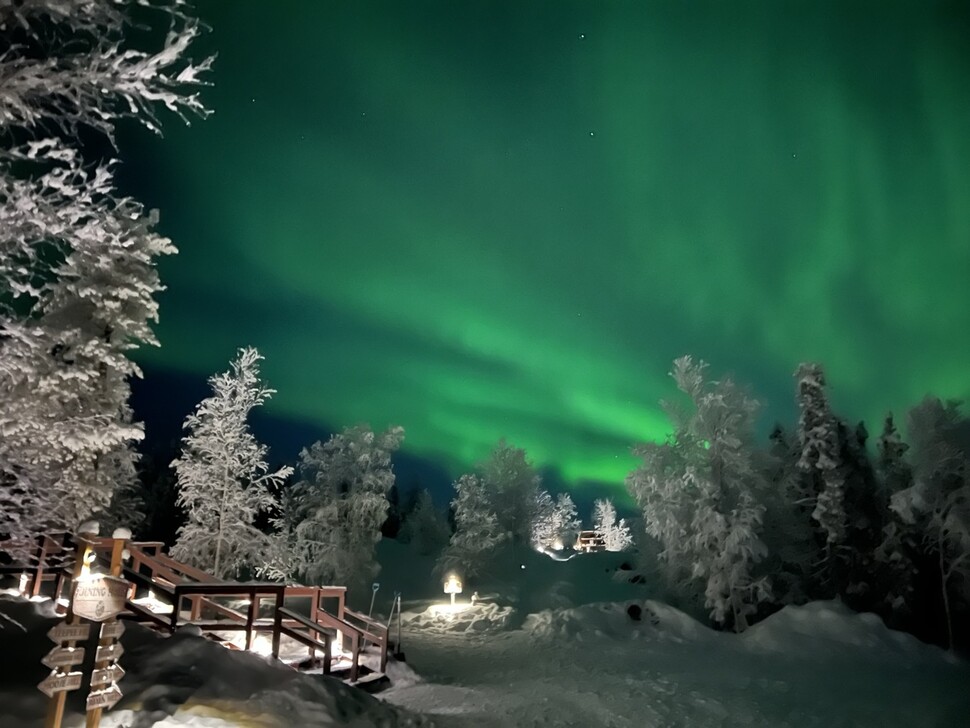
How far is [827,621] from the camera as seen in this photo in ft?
74.8

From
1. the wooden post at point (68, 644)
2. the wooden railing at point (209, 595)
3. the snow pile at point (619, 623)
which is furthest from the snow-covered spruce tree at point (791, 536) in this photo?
the wooden post at point (68, 644)

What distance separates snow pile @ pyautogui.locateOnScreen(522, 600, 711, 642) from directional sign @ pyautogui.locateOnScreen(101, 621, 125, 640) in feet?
63.7

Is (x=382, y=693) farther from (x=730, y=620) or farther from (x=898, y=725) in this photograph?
(x=730, y=620)

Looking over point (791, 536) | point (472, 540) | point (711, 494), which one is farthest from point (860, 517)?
point (472, 540)

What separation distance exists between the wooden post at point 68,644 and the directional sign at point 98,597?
86 millimetres

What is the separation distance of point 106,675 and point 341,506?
2622 cm

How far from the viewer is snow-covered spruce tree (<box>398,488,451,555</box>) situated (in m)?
61.7

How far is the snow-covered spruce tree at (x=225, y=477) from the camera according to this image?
924 inches

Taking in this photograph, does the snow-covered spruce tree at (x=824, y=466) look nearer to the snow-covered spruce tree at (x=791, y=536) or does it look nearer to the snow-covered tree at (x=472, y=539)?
the snow-covered spruce tree at (x=791, y=536)

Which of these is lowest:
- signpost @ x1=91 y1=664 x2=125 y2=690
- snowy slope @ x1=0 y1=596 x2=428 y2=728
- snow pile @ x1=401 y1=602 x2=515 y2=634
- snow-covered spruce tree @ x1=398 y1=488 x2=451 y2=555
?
snow pile @ x1=401 y1=602 x2=515 y2=634

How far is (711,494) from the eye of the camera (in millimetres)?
27219

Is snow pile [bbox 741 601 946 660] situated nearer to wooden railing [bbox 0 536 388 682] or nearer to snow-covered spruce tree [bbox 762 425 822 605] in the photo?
snow-covered spruce tree [bbox 762 425 822 605]

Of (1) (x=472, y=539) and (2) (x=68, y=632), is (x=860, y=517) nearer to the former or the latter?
(1) (x=472, y=539)

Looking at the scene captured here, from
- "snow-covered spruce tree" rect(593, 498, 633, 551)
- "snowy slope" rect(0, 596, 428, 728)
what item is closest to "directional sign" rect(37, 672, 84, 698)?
"snowy slope" rect(0, 596, 428, 728)
